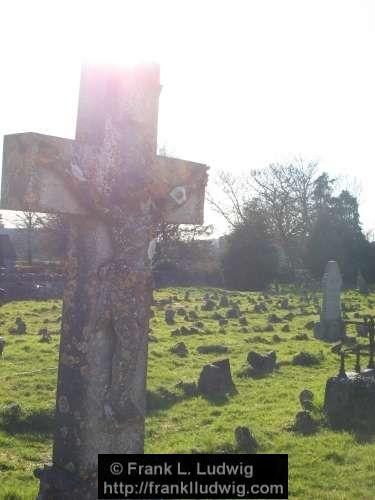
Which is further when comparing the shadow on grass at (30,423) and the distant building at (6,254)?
the distant building at (6,254)

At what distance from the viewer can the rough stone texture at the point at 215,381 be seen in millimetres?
10268

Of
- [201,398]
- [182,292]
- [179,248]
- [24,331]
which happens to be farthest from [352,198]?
[201,398]

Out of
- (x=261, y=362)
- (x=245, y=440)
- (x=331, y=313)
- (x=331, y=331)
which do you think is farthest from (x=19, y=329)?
(x=245, y=440)

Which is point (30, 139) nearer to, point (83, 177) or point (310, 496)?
point (83, 177)

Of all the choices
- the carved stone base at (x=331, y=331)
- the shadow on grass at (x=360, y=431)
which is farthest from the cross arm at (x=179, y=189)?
the carved stone base at (x=331, y=331)

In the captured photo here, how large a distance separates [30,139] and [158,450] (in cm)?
464

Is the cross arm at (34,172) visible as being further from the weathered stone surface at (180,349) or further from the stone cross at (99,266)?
the weathered stone surface at (180,349)

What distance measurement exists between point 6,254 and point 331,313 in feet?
86.0

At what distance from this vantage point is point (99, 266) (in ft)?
12.7

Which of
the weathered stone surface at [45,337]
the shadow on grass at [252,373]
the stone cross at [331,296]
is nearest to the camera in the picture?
the shadow on grass at [252,373]

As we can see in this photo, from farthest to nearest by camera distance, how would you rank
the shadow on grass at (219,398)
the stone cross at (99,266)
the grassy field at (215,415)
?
the shadow on grass at (219,398)
the grassy field at (215,415)
the stone cross at (99,266)

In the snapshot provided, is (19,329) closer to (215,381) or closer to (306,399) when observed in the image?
(215,381)

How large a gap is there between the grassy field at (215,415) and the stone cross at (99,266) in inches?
79.0

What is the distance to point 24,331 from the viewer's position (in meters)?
17.3
